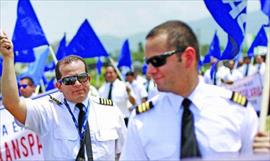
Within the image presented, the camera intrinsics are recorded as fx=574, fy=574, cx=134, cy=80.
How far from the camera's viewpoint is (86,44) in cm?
1231

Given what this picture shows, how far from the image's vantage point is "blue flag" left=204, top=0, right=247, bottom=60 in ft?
21.4

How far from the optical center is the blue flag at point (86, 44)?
478 inches

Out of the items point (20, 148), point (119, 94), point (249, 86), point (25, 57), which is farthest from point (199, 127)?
point (25, 57)

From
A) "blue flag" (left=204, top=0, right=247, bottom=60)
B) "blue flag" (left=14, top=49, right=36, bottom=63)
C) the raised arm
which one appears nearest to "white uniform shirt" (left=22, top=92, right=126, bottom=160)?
the raised arm

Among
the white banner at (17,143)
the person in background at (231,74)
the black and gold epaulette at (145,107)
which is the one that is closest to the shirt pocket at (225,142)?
the black and gold epaulette at (145,107)

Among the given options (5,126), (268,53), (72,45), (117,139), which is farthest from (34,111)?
(72,45)

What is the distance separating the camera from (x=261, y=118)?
2.98 meters

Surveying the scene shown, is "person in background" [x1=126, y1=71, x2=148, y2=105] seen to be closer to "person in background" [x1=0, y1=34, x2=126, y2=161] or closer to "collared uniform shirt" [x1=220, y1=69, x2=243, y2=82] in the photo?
"collared uniform shirt" [x1=220, y1=69, x2=243, y2=82]

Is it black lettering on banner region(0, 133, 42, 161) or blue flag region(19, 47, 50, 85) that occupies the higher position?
blue flag region(19, 47, 50, 85)

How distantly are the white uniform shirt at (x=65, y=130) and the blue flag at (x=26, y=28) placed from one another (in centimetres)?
606

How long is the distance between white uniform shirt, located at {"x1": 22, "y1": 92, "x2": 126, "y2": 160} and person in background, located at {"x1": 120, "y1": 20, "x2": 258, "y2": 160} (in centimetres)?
146

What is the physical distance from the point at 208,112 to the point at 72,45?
9.24 meters

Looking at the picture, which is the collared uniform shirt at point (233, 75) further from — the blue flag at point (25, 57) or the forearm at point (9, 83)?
the forearm at point (9, 83)

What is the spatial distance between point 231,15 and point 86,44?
606 centimetres
